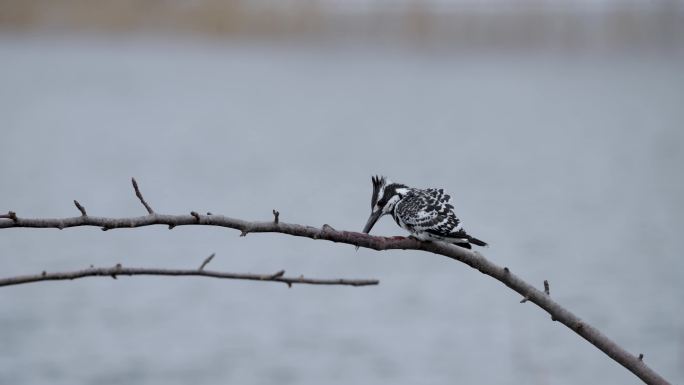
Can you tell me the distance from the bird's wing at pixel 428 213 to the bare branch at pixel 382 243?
1.62 metres

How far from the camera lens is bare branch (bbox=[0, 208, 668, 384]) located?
2848 mm

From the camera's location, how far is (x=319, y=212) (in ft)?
69.1

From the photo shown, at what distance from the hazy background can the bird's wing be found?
66.0 inches

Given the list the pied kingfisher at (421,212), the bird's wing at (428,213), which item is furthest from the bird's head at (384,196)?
the bird's wing at (428,213)

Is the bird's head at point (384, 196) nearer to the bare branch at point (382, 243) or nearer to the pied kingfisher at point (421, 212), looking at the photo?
the pied kingfisher at point (421, 212)

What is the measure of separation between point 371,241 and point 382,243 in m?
0.08

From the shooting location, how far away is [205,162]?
31078 mm

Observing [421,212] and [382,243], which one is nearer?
[382,243]

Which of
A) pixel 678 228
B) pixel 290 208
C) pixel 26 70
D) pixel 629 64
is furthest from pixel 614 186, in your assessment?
pixel 629 64

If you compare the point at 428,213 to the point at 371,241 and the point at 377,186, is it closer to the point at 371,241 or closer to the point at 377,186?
the point at 377,186

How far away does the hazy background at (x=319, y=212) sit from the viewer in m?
12.2

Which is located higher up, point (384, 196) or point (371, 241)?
point (384, 196)

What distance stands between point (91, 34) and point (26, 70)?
15815mm

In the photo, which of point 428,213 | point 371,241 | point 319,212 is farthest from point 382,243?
point 319,212
